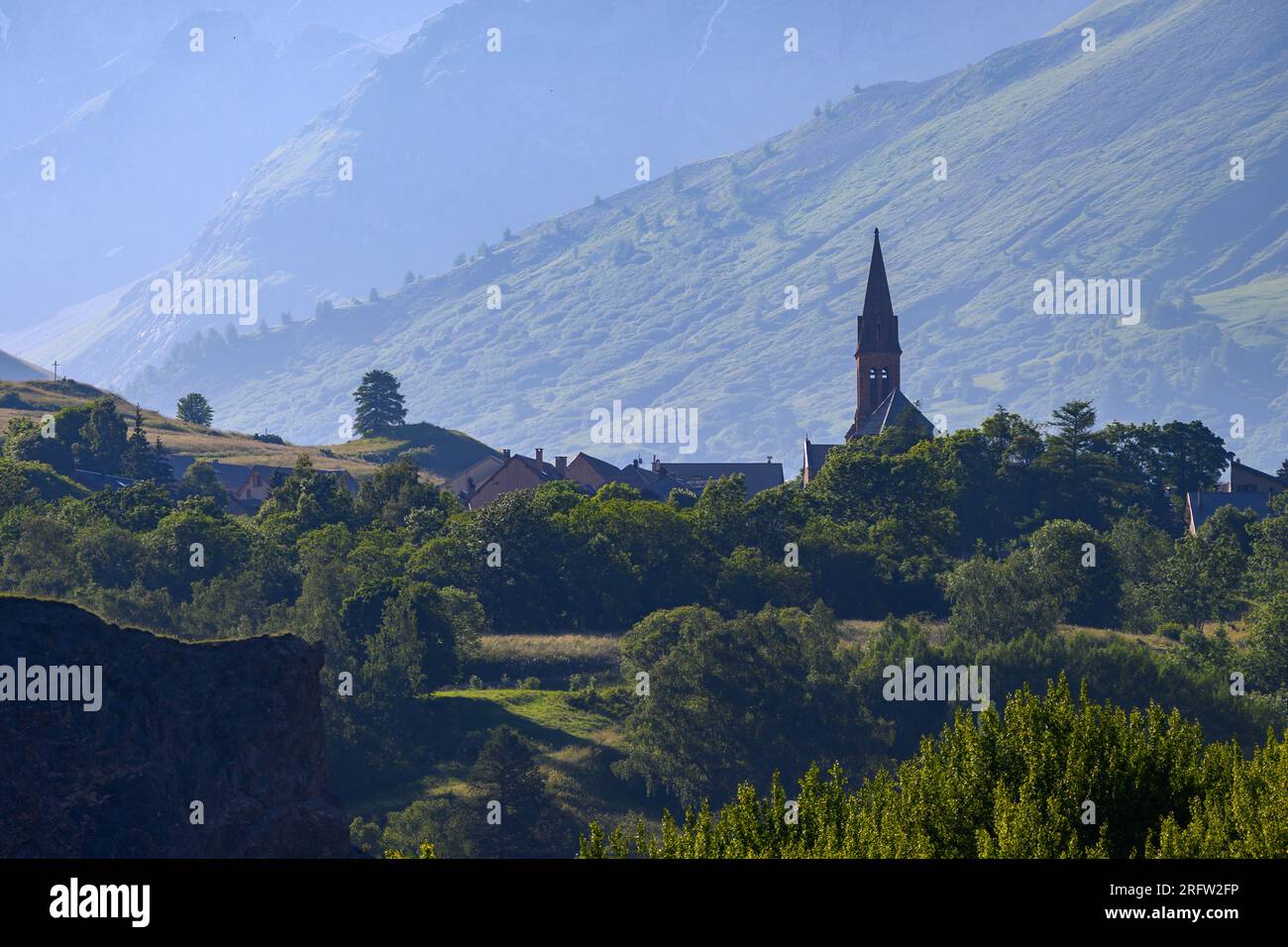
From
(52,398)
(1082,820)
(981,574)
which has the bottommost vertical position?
(1082,820)

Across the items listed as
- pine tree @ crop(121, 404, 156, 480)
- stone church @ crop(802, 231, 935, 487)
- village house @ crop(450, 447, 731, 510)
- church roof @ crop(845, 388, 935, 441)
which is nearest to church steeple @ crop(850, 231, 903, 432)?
stone church @ crop(802, 231, 935, 487)

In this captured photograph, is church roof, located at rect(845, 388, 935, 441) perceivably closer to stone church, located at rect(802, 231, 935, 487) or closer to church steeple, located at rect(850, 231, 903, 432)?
stone church, located at rect(802, 231, 935, 487)

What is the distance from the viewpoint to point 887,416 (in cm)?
16962

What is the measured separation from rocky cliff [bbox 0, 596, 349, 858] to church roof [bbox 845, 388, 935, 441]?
119 metres

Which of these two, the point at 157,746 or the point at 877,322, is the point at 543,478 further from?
the point at 157,746

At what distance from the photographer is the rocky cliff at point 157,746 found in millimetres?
40656

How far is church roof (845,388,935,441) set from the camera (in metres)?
164

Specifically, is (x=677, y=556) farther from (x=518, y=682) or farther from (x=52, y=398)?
(x=52, y=398)

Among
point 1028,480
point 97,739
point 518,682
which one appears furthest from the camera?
point 1028,480
